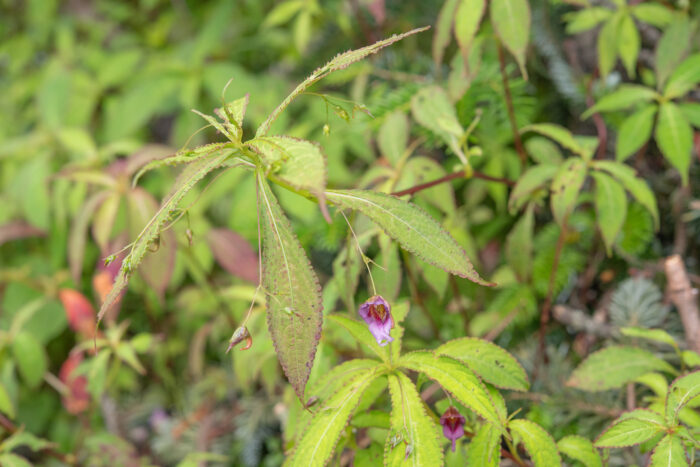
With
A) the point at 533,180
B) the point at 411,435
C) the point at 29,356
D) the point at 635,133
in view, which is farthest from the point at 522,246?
the point at 29,356

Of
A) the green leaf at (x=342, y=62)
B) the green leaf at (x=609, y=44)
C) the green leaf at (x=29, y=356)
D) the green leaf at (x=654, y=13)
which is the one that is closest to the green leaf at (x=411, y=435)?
the green leaf at (x=342, y=62)

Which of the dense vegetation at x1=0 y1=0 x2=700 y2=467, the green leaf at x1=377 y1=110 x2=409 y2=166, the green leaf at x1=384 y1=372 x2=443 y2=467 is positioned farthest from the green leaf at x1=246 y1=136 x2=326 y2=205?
the green leaf at x1=377 y1=110 x2=409 y2=166

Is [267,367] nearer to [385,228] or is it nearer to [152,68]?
[385,228]

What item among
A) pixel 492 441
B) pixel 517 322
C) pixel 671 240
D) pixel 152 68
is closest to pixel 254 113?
pixel 152 68

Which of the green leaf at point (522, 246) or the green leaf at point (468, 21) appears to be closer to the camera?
the green leaf at point (468, 21)

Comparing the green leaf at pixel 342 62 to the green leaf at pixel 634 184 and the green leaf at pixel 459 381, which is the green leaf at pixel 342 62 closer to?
the green leaf at pixel 459 381
